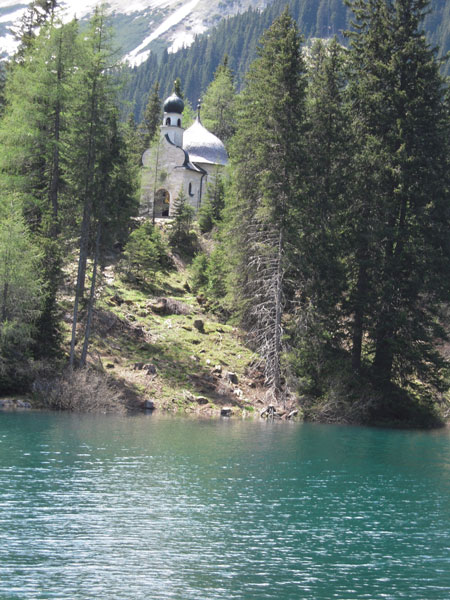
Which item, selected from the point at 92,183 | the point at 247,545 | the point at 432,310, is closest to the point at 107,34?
the point at 92,183

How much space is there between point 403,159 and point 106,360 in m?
16.8

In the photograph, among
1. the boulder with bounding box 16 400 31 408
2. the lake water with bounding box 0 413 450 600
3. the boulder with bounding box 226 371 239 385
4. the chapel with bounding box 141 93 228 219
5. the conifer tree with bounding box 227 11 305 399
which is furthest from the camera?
the chapel with bounding box 141 93 228 219

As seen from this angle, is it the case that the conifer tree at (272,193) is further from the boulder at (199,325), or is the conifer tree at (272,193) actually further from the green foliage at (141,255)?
the green foliage at (141,255)

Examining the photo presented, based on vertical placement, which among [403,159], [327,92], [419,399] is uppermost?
[327,92]

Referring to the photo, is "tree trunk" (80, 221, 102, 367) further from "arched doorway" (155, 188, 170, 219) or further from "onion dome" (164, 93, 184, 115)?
"onion dome" (164, 93, 184, 115)

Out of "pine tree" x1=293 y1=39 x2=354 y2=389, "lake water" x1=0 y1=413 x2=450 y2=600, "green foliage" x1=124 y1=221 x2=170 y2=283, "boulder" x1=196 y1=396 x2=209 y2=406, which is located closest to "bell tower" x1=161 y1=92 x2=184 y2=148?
"green foliage" x1=124 y1=221 x2=170 y2=283

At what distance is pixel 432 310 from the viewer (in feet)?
111

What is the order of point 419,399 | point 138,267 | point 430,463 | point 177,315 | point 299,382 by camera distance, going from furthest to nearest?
point 138,267 → point 177,315 → point 419,399 → point 299,382 → point 430,463

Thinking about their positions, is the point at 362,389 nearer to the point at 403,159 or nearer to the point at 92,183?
the point at 403,159

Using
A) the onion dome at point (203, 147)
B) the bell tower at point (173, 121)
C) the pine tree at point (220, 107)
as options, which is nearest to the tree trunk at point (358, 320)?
the onion dome at point (203, 147)

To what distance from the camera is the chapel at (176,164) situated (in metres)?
62.5

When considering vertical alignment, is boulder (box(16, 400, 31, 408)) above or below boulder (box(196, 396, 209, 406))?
below

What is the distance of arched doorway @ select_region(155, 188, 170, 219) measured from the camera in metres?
64.0

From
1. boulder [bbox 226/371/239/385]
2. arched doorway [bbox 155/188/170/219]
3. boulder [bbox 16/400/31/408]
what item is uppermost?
arched doorway [bbox 155/188/170/219]
